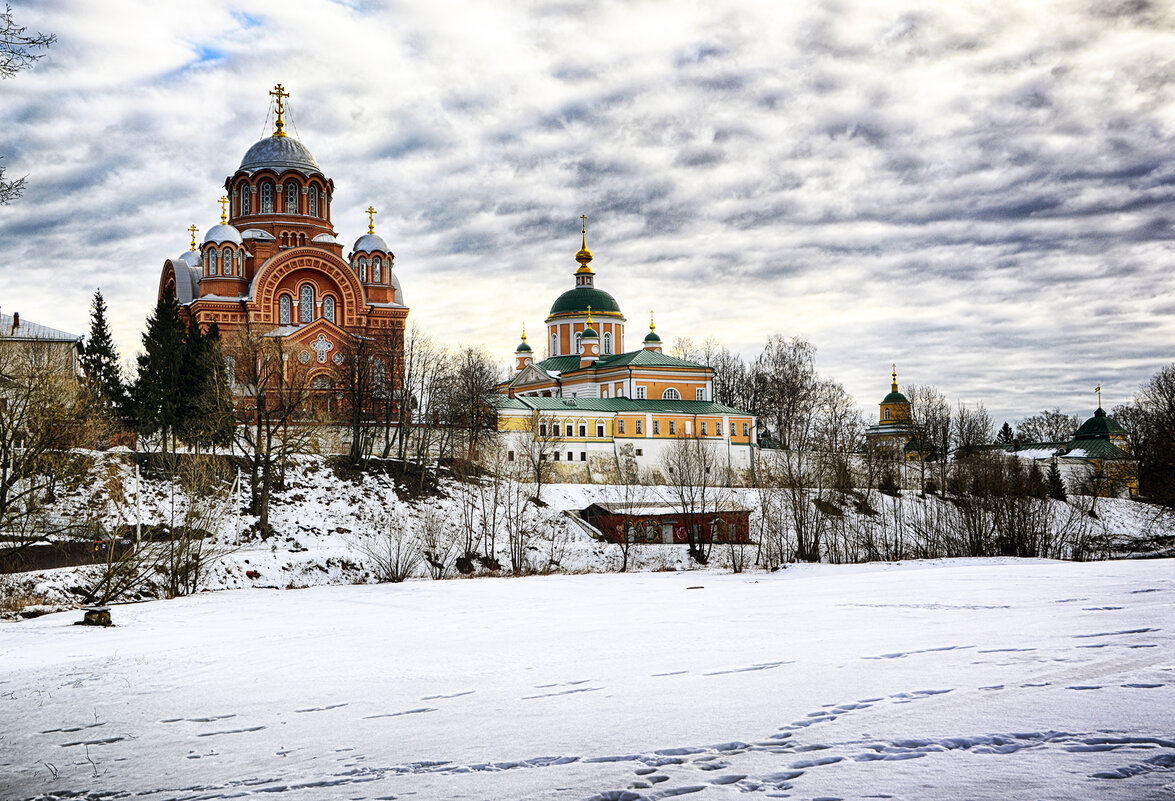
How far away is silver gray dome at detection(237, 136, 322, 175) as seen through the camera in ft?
170

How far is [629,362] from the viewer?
196 feet

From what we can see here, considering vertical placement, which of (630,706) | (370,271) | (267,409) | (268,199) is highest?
(268,199)

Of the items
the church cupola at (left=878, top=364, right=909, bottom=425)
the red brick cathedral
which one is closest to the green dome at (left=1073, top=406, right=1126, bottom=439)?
the church cupola at (left=878, top=364, right=909, bottom=425)

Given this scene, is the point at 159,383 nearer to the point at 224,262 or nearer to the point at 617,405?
the point at 224,262

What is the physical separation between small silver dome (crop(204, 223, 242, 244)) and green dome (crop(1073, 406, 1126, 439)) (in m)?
61.8

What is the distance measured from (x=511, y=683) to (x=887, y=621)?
5478mm

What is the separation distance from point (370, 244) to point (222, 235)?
7978 millimetres

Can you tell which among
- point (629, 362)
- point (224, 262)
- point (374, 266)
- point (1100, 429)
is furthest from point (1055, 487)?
point (224, 262)

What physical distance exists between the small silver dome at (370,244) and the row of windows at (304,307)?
4086 millimetres

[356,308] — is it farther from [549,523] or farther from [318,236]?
[549,523]

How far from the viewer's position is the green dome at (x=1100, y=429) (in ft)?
232

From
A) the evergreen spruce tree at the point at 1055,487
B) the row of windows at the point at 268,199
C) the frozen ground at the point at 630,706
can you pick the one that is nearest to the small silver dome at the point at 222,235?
the row of windows at the point at 268,199

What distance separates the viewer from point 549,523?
37406mm

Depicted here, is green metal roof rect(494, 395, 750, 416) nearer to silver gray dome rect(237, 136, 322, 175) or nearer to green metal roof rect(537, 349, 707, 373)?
Answer: green metal roof rect(537, 349, 707, 373)
